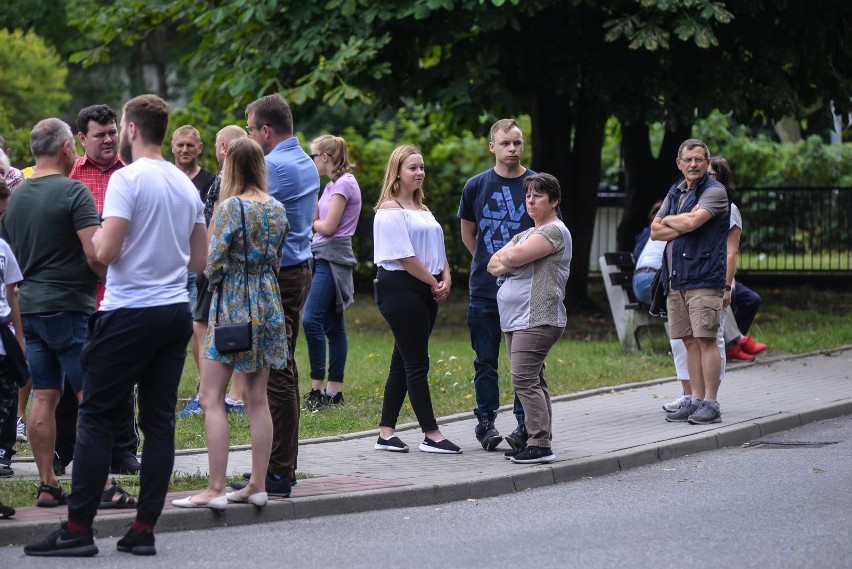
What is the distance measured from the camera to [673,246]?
969 centimetres

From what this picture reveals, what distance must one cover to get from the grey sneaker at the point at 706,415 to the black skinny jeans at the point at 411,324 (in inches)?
84.9

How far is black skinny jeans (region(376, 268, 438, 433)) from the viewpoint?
27.1 ft

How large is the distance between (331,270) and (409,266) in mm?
2462

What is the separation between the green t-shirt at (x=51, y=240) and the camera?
6.50 metres

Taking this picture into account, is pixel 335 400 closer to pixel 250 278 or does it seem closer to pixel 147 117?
pixel 250 278

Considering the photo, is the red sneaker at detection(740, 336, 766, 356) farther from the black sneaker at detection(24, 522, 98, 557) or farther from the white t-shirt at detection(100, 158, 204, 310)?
the black sneaker at detection(24, 522, 98, 557)

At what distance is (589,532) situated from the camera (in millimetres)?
6418

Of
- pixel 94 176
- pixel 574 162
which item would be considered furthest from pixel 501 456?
pixel 574 162

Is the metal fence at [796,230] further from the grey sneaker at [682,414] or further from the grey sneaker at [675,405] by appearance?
the grey sneaker at [682,414]

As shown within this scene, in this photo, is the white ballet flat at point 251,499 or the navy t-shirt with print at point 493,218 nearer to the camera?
the white ballet flat at point 251,499

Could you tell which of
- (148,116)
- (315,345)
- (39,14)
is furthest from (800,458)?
(39,14)

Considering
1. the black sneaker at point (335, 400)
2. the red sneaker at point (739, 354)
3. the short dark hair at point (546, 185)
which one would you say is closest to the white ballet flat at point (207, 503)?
the short dark hair at point (546, 185)

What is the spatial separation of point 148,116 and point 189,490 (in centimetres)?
209

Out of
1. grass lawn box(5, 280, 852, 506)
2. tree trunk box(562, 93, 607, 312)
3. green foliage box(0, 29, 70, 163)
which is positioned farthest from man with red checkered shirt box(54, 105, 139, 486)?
green foliage box(0, 29, 70, 163)
